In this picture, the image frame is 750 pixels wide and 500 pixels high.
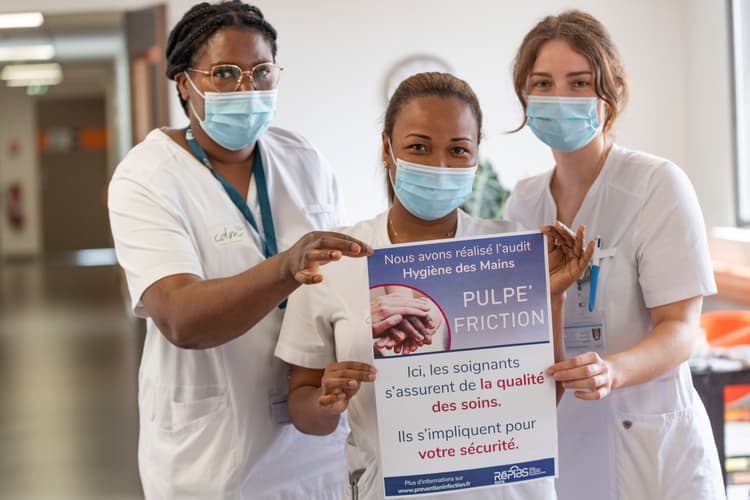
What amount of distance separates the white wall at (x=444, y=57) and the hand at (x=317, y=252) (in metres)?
5.20

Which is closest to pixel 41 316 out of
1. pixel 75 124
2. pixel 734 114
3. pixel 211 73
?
pixel 734 114

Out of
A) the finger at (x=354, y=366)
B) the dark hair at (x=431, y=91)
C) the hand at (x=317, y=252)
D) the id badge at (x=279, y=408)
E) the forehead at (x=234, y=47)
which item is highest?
the forehead at (x=234, y=47)

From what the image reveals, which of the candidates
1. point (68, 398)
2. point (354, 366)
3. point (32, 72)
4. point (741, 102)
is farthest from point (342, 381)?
point (32, 72)

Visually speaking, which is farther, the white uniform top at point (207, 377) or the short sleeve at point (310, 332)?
the white uniform top at point (207, 377)

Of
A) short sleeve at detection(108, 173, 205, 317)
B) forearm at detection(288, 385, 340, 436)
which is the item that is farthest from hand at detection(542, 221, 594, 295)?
short sleeve at detection(108, 173, 205, 317)

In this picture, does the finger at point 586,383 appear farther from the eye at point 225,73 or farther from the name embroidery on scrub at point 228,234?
the eye at point 225,73

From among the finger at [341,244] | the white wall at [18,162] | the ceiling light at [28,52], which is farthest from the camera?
the white wall at [18,162]

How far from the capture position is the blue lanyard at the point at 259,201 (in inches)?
81.0

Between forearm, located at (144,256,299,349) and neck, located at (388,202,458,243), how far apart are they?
11.9 inches

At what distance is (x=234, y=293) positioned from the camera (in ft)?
5.58

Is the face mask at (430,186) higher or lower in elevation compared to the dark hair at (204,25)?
lower

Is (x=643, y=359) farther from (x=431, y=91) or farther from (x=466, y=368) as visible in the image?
(x=431, y=91)

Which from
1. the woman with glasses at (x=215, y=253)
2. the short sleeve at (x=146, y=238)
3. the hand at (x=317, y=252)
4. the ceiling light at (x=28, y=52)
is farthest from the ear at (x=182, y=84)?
the ceiling light at (x=28, y=52)

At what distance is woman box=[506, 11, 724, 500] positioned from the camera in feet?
6.31
